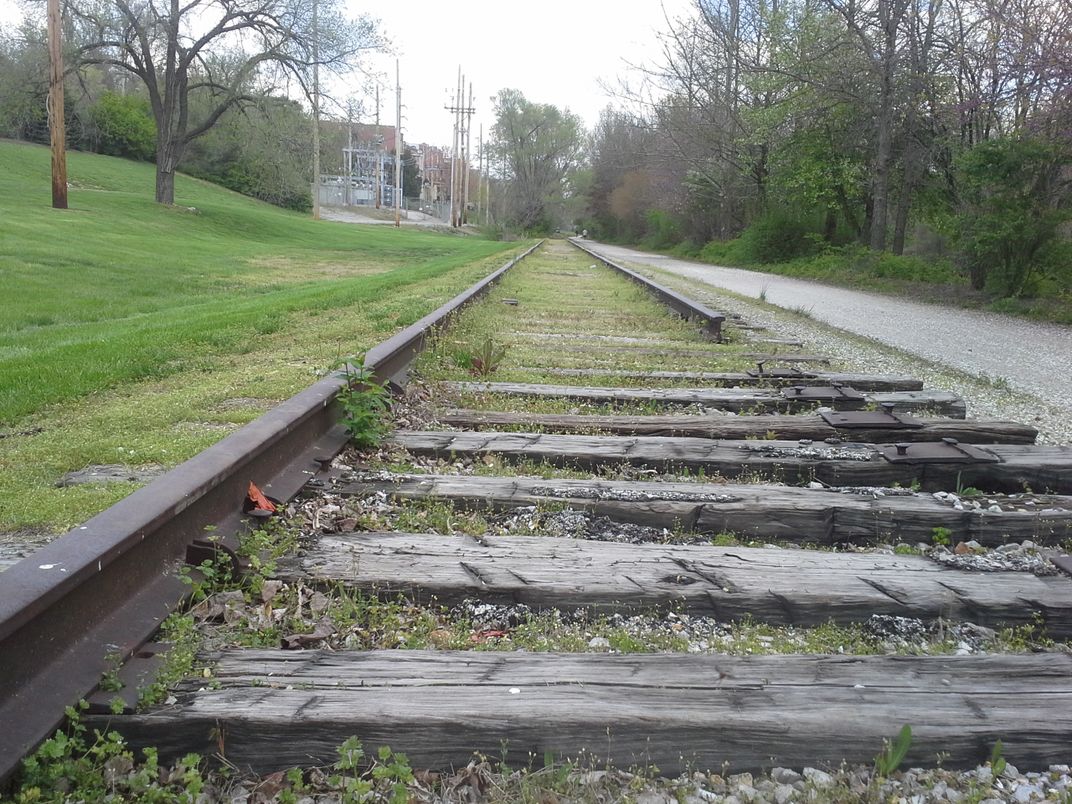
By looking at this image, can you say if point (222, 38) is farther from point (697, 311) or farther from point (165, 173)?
point (697, 311)

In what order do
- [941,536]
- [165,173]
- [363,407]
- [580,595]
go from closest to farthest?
[580,595] < [941,536] < [363,407] < [165,173]

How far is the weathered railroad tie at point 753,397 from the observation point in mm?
4801

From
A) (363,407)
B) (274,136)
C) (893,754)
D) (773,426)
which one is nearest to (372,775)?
(893,754)

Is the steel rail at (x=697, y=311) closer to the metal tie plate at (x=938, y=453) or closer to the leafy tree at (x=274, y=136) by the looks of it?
the metal tie plate at (x=938, y=453)

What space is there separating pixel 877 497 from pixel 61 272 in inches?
585

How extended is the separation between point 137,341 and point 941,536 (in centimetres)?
624

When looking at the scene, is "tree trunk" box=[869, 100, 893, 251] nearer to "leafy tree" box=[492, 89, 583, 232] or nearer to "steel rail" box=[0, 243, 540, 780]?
"steel rail" box=[0, 243, 540, 780]

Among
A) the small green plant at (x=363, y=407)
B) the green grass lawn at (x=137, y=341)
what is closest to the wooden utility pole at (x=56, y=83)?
the green grass lawn at (x=137, y=341)

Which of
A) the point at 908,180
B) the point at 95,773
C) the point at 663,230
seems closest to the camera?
the point at 95,773

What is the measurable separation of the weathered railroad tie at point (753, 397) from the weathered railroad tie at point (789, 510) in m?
1.56

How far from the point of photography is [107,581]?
1960mm

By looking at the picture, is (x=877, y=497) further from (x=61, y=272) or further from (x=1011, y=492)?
(x=61, y=272)

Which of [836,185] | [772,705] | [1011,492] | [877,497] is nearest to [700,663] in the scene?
[772,705]

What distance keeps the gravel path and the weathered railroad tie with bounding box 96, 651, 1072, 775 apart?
3308 millimetres
